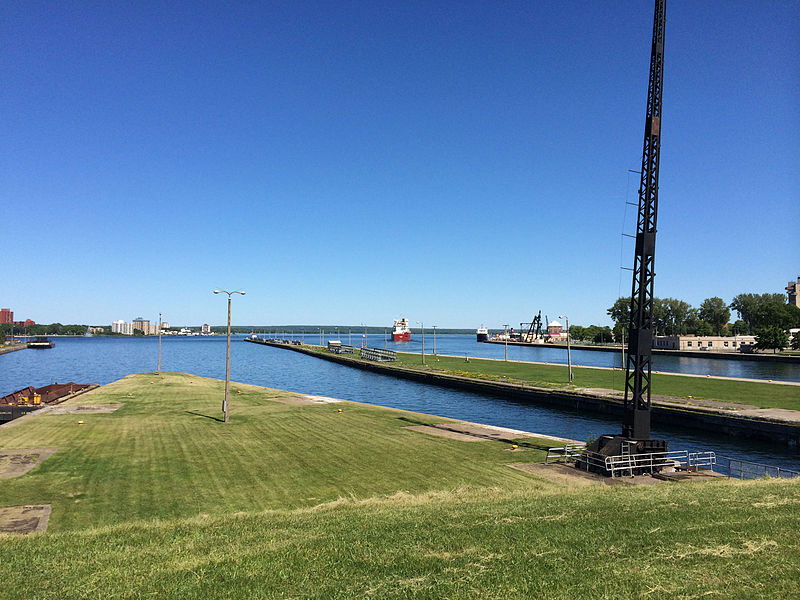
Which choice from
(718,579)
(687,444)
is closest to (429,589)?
(718,579)

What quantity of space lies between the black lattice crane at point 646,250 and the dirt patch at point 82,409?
39.3 meters

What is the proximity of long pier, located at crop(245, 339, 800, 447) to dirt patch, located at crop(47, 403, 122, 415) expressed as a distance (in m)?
45.8

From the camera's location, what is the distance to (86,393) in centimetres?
5697

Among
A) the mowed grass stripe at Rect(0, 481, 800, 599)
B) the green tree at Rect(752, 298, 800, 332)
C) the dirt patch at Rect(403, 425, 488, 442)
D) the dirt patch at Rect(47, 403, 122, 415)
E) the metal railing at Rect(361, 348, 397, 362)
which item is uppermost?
the green tree at Rect(752, 298, 800, 332)

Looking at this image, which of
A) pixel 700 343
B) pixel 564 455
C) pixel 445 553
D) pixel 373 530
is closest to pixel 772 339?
pixel 700 343

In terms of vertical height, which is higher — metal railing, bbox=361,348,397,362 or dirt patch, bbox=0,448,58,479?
dirt patch, bbox=0,448,58,479

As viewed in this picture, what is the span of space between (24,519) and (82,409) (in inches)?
1151

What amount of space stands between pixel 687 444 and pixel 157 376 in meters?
66.7

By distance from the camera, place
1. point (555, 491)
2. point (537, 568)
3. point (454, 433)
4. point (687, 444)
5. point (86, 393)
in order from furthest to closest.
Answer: point (86, 393)
point (687, 444)
point (454, 433)
point (555, 491)
point (537, 568)

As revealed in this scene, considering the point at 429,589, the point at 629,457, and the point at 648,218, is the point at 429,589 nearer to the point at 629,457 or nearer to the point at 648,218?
the point at 629,457

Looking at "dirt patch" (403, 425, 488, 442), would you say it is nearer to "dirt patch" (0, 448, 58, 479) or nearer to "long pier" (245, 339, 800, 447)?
"dirt patch" (0, 448, 58, 479)

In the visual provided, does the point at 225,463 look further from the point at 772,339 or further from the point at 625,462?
the point at 772,339

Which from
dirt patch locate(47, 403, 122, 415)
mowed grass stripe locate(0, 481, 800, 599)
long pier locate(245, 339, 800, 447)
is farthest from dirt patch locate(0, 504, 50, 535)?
long pier locate(245, 339, 800, 447)

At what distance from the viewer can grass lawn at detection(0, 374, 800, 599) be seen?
1055 centimetres
